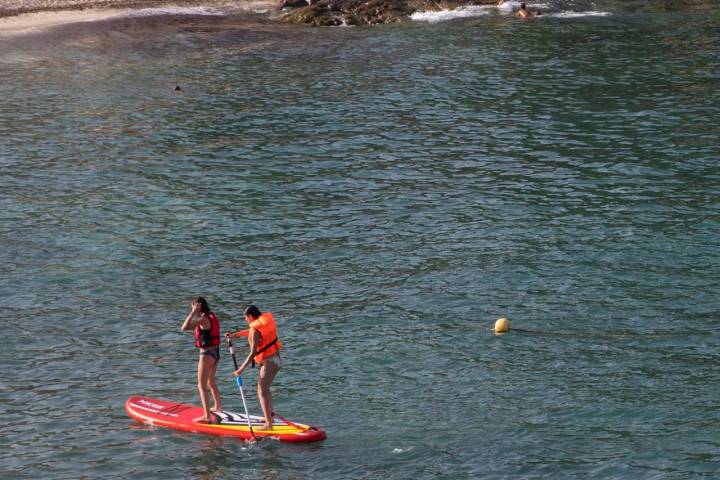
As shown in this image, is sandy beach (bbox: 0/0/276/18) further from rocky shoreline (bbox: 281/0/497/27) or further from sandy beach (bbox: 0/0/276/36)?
rocky shoreline (bbox: 281/0/497/27)

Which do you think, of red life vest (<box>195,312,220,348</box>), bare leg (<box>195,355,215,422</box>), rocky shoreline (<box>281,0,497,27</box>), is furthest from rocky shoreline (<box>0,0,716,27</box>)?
bare leg (<box>195,355,215,422</box>)

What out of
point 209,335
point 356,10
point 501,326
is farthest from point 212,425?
point 356,10

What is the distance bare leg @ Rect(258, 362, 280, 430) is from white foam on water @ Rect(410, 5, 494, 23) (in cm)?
4613

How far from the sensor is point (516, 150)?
43.8 meters

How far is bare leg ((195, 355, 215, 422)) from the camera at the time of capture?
24.1 metres

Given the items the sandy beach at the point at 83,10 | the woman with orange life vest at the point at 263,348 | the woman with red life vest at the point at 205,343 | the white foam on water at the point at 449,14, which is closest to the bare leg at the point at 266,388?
the woman with orange life vest at the point at 263,348

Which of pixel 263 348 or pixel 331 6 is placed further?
pixel 331 6

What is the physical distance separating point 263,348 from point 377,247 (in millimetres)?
12052

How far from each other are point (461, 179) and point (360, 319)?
12765 mm

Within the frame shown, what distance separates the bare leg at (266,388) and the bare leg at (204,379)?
1.30 meters

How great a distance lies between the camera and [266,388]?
77.9 feet

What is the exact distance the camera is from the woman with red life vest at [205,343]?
2367cm

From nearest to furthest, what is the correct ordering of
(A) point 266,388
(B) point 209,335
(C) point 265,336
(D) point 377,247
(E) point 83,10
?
(C) point 265,336
(A) point 266,388
(B) point 209,335
(D) point 377,247
(E) point 83,10

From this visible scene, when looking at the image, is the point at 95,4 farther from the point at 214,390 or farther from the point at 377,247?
the point at 214,390
